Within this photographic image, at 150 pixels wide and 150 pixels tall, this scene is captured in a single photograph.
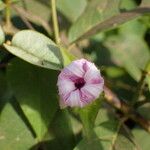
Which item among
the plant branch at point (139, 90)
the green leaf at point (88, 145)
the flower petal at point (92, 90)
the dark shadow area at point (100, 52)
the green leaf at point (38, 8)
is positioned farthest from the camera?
the dark shadow area at point (100, 52)

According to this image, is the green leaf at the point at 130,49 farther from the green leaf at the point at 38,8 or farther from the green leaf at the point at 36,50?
the green leaf at the point at 36,50

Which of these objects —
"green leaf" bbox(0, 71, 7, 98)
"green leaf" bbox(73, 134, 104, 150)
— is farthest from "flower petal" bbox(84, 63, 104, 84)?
"green leaf" bbox(0, 71, 7, 98)

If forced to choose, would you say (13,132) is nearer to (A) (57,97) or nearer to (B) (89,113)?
(A) (57,97)

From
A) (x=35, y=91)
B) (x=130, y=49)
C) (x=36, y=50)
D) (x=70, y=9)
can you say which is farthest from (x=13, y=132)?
(x=130, y=49)

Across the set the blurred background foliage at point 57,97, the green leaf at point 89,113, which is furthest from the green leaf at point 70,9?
the green leaf at point 89,113

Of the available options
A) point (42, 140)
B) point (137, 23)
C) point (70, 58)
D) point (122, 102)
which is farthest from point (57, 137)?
point (137, 23)
